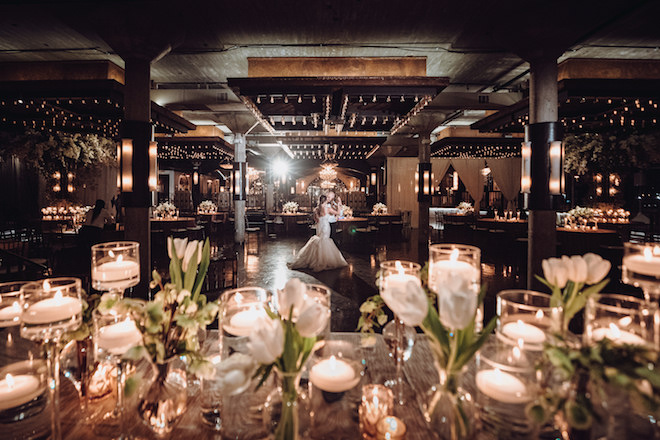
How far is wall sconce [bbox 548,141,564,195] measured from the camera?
506 centimetres

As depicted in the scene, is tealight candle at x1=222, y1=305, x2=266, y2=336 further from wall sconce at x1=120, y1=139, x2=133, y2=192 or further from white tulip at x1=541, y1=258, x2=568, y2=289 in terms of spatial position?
wall sconce at x1=120, y1=139, x2=133, y2=192

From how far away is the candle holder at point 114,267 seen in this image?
1287 mm

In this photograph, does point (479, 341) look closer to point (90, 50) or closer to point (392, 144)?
point (90, 50)

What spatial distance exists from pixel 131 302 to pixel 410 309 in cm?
78

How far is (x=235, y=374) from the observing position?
0.71 m

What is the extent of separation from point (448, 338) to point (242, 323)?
2.01ft

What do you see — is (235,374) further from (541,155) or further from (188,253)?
(541,155)

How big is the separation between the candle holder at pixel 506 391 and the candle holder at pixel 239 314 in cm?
66

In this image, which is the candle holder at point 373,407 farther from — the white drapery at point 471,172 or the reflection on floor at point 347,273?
the white drapery at point 471,172

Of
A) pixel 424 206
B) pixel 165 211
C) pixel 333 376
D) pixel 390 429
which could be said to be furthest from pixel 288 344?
pixel 424 206

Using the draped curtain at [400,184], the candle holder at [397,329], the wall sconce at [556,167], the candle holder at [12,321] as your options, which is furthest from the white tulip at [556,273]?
the draped curtain at [400,184]

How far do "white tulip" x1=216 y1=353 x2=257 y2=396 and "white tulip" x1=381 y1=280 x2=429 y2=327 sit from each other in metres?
0.35

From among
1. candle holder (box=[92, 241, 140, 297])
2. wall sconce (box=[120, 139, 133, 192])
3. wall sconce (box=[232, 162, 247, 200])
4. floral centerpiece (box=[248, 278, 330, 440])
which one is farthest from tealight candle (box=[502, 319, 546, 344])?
wall sconce (box=[232, 162, 247, 200])

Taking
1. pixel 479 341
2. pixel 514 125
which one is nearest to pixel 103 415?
pixel 479 341
